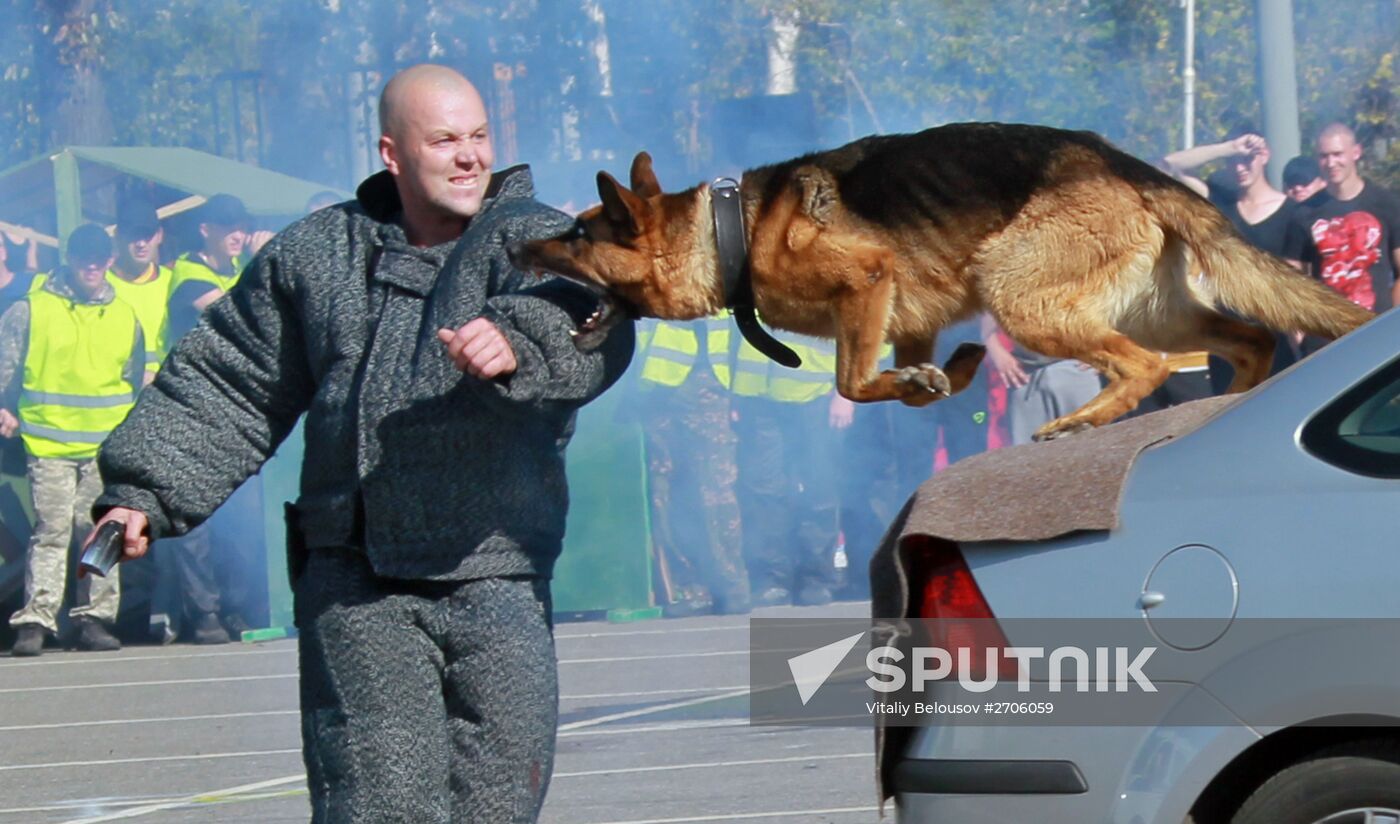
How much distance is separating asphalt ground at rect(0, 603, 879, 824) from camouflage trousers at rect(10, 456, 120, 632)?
0.89ft

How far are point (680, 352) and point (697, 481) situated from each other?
0.76 m

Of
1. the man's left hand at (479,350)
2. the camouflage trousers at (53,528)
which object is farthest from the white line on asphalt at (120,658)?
the man's left hand at (479,350)

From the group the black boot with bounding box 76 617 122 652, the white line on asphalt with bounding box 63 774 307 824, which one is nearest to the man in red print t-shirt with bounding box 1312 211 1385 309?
the white line on asphalt with bounding box 63 774 307 824

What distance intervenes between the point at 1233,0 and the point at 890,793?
27.8 ft

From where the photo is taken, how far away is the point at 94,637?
34.1ft

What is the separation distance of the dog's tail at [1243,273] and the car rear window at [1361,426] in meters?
1.08

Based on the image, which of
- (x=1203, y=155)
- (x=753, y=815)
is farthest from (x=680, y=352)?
(x=753, y=815)

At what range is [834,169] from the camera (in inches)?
173

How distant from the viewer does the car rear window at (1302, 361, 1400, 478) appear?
3.02 metres

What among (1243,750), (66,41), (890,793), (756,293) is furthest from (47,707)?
(1243,750)

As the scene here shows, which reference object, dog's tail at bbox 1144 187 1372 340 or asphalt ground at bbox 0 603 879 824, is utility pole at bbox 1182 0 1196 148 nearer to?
asphalt ground at bbox 0 603 879 824

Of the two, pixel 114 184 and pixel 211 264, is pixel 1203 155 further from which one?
pixel 114 184

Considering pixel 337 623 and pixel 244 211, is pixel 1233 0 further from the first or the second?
pixel 337 623

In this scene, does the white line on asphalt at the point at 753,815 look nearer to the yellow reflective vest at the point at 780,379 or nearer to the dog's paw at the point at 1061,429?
the dog's paw at the point at 1061,429
